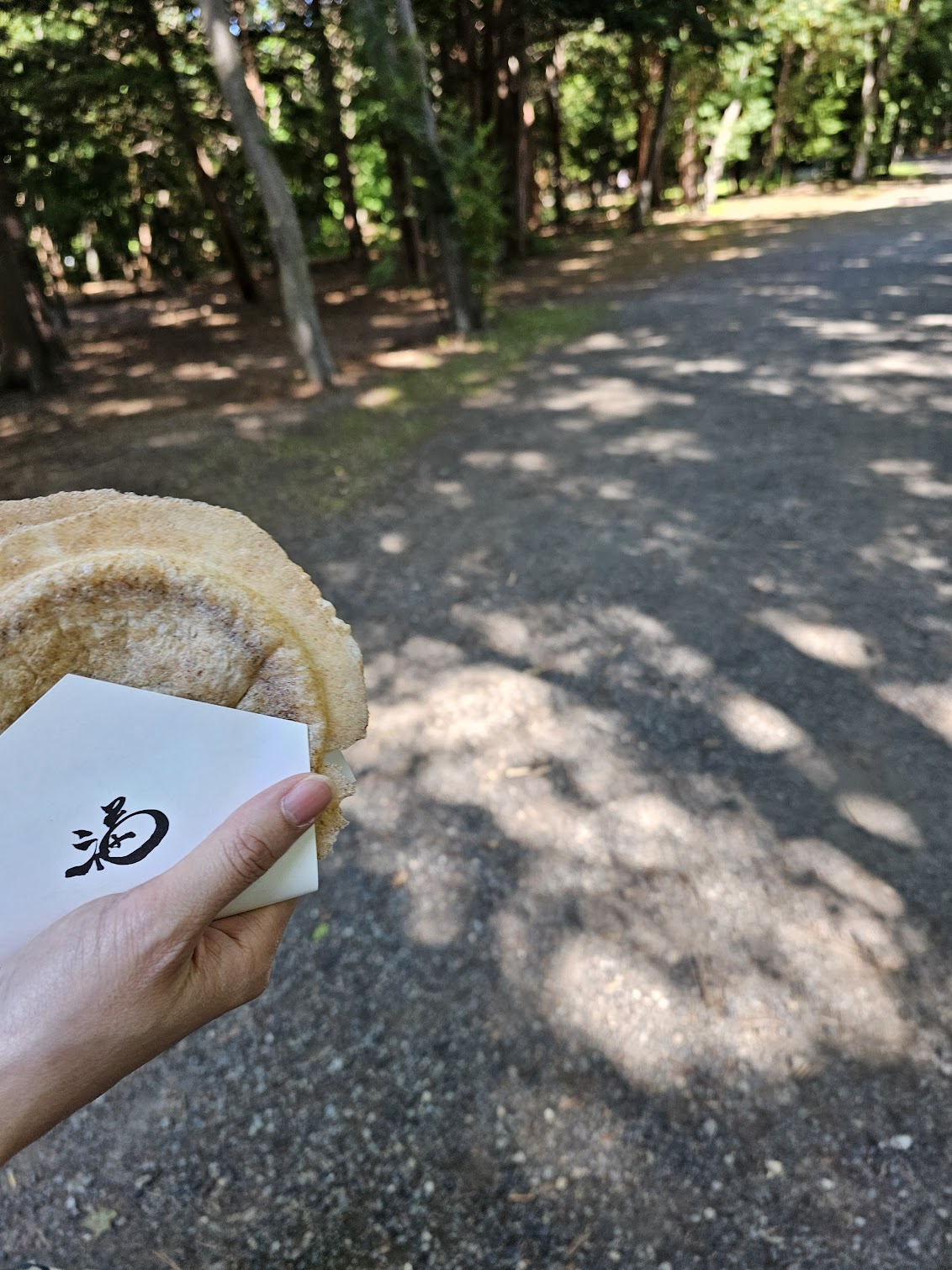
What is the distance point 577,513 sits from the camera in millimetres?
6801

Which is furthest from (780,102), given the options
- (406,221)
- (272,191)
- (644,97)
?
(272,191)

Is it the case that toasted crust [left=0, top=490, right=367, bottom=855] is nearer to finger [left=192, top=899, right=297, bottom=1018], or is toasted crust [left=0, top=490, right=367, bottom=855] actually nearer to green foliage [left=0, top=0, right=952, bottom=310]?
finger [left=192, top=899, right=297, bottom=1018]

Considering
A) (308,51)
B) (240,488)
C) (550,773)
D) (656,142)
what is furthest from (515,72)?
(550,773)

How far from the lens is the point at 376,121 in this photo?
10438 mm

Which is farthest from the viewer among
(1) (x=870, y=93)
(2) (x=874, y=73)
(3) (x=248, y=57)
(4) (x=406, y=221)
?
(2) (x=874, y=73)

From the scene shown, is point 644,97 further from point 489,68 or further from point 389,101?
point 389,101

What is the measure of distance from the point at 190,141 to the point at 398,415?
30.1ft

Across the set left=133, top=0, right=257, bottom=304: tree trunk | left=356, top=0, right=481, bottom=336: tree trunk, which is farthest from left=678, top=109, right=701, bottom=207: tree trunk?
left=356, top=0, right=481, bottom=336: tree trunk

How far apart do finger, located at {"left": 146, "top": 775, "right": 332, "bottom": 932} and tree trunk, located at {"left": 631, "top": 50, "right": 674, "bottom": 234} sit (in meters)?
24.2

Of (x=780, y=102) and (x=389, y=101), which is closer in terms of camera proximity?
(x=389, y=101)

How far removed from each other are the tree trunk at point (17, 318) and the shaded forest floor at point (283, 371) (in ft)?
1.30

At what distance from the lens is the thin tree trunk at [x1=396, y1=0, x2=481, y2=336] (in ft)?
34.0

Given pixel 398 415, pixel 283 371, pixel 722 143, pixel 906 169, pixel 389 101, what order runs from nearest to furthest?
1. pixel 398 415
2. pixel 389 101
3. pixel 283 371
4. pixel 722 143
5. pixel 906 169

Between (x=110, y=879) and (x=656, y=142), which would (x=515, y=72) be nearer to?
(x=656, y=142)
